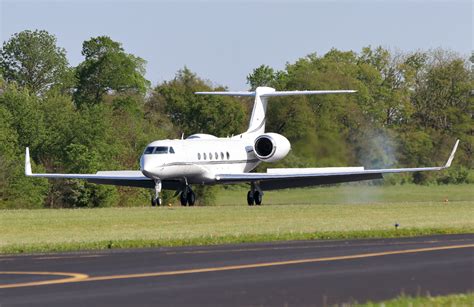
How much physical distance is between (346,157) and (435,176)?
14.0 m

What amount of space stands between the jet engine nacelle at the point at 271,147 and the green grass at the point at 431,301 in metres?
40.2

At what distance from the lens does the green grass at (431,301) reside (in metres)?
15.0

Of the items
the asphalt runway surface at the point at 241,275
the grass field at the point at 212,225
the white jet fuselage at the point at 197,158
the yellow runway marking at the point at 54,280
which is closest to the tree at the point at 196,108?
the white jet fuselage at the point at 197,158

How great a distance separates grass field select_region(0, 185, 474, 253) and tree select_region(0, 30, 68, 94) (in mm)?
67790

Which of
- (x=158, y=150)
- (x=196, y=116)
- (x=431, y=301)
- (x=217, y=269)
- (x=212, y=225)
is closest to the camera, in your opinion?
(x=431, y=301)

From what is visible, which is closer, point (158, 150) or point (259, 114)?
point (158, 150)

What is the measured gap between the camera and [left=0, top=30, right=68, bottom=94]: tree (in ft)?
366

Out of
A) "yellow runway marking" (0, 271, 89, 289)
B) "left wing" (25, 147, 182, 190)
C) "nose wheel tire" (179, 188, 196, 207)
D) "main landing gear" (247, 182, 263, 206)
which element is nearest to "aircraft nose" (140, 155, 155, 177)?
"left wing" (25, 147, 182, 190)

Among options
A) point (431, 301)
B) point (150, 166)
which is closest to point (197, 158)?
point (150, 166)

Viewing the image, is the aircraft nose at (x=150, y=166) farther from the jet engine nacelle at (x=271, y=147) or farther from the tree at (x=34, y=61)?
the tree at (x=34, y=61)

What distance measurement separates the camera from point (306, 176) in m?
53.1

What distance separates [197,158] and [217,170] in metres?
1.97

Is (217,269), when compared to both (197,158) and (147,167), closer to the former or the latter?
(147,167)

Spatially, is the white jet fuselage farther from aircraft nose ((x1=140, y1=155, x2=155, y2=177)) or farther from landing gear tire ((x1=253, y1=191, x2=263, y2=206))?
landing gear tire ((x1=253, y1=191, x2=263, y2=206))
